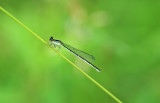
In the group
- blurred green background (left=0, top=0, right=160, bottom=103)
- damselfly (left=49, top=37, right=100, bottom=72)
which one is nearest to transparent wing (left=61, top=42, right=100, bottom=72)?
damselfly (left=49, top=37, right=100, bottom=72)

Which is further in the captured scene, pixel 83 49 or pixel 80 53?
pixel 83 49

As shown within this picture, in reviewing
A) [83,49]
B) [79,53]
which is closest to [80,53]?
[79,53]

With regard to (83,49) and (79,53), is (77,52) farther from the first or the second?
(83,49)

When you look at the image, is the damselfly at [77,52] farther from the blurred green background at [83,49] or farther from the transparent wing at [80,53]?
the blurred green background at [83,49]

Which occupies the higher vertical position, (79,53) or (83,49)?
(83,49)

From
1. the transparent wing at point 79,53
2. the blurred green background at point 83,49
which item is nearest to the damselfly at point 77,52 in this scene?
the transparent wing at point 79,53

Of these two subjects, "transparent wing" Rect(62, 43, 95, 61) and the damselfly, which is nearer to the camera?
the damselfly

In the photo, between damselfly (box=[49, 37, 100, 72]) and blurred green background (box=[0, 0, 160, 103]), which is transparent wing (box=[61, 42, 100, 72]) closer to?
damselfly (box=[49, 37, 100, 72])

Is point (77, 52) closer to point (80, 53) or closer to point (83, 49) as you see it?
point (80, 53)

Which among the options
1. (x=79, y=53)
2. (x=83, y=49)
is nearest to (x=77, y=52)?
(x=79, y=53)
